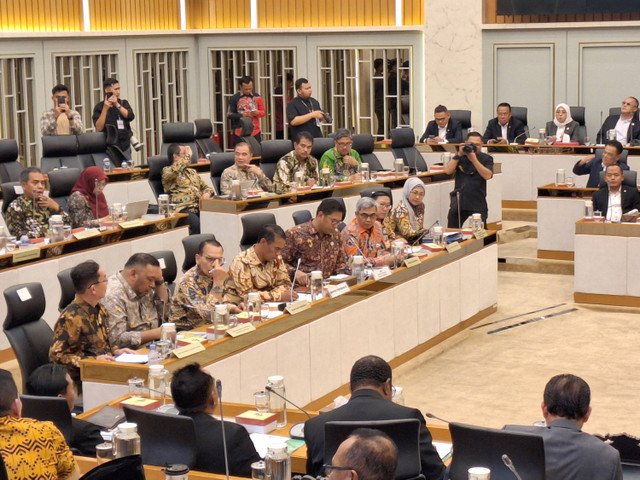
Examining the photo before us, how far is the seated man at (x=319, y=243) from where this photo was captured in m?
7.22

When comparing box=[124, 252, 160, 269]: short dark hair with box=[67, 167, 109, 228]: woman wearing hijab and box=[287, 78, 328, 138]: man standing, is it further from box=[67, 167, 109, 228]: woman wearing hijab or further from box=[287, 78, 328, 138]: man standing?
box=[287, 78, 328, 138]: man standing

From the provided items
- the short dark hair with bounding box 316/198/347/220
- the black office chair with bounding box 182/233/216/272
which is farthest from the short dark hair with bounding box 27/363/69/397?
the short dark hair with bounding box 316/198/347/220

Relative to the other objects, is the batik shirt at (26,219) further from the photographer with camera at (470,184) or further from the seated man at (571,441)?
the seated man at (571,441)

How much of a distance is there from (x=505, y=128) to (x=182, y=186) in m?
4.74

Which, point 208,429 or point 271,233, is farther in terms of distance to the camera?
point 271,233

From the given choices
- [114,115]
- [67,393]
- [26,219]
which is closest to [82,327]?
[67,393]

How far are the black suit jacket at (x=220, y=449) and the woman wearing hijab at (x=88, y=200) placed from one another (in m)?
4.70

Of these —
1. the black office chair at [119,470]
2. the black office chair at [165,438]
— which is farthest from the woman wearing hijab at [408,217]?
the black office chair at [119,470]

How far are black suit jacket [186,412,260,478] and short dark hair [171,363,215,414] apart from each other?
7cm

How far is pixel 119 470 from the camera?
3209mm

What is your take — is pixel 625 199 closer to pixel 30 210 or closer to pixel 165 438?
pixel 30 210

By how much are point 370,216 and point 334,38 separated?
7.80 metres

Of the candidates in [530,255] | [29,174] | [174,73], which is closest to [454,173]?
[530,255]

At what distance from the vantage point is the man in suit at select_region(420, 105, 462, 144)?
12852 mm
